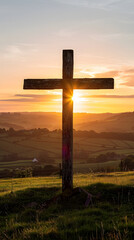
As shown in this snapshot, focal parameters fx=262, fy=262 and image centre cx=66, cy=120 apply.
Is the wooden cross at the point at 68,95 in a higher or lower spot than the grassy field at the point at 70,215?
higher

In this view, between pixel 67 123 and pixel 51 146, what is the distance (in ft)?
306

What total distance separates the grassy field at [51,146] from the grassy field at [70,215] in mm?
73856

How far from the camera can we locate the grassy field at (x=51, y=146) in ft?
297

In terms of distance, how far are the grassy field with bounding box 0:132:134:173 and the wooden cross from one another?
7432cm

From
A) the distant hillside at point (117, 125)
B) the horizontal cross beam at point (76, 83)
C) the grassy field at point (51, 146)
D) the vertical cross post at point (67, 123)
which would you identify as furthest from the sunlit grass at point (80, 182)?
the distant hillside at point (117, 125)

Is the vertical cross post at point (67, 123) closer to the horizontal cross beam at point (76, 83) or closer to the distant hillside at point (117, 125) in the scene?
the horizontal cross beam at point (76, 83)

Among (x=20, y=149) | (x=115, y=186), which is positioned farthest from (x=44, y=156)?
(x=115, y=186)

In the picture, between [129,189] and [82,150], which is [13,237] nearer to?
[129,189]

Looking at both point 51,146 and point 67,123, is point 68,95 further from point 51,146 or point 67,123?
point 51,146

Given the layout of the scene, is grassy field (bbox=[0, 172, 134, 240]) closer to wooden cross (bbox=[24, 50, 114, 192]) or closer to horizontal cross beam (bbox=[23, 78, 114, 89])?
wooden cross (bbox=[24, 50, 114, 192])

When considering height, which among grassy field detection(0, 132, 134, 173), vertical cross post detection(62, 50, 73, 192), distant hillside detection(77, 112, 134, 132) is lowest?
grassy field detection(0, 132, 134, 173)

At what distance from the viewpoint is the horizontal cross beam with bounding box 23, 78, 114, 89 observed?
8.84 meters

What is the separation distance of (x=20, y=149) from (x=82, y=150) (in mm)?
23611

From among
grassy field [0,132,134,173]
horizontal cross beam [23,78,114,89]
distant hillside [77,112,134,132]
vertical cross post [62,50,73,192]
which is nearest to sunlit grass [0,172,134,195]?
vertical cross post [62,50,73,192]
